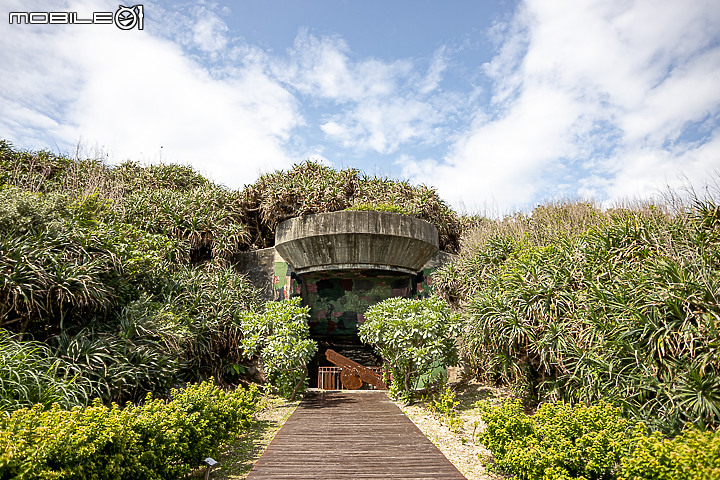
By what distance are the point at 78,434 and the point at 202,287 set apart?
20.7 ft

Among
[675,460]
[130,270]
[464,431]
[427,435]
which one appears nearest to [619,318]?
[675,460]

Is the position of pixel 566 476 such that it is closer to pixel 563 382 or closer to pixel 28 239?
pixel 563 382

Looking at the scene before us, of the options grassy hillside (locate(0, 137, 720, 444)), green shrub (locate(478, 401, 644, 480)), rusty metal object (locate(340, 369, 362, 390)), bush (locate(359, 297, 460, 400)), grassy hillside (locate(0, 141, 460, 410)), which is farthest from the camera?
rusty metal object (locate(340, 369, 362, 390))

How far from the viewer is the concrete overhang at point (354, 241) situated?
31.7ft

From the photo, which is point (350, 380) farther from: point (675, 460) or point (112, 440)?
point (675, 460)

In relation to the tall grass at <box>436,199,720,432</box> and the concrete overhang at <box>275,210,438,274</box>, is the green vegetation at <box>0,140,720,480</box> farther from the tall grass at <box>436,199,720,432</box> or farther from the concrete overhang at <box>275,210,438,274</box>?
the concrete overhang at <box>275,210,438,274</box>

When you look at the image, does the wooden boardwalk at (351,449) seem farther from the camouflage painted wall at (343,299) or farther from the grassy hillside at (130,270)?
the camouflage painted wall at (343,299)

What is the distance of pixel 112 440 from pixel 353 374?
291 inches

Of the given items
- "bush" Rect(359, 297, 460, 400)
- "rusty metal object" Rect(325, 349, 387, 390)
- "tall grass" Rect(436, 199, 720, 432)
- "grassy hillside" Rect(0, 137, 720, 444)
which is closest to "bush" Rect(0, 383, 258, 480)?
"grassy hillside" Rect(0, 137, 720, 444)

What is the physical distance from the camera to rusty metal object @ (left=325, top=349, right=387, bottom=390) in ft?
32.8

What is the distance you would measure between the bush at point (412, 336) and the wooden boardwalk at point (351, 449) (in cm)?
91

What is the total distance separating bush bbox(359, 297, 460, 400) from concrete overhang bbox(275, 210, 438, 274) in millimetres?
1715

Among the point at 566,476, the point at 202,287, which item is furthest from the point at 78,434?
the point at 202,287

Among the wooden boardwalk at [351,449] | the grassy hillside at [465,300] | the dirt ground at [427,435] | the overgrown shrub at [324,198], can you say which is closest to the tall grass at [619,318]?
the grassy hillside at [465,300]
